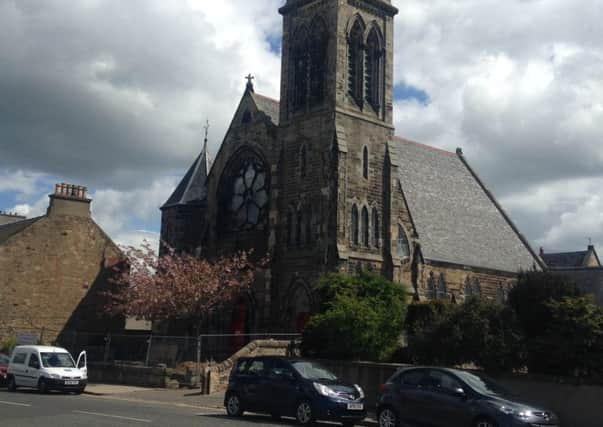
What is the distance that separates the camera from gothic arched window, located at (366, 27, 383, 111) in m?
36.1

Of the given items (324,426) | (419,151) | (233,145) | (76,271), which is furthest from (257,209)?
(324,426)

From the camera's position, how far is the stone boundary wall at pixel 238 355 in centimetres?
2398

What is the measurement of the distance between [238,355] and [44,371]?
6650mm

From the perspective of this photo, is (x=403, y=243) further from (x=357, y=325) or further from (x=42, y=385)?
(x=42, y=385)

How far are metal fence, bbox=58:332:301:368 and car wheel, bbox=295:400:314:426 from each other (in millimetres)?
10477

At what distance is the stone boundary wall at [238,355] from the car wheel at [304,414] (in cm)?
808

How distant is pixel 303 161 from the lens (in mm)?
34719

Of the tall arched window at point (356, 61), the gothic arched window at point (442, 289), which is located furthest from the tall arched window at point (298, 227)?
the gothic arched window at point (442, 289)

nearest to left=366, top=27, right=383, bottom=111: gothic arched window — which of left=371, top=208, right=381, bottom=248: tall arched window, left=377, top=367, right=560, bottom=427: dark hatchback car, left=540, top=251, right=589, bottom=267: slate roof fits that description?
left=371, top=208, right=381, bottom=248: tall arched window

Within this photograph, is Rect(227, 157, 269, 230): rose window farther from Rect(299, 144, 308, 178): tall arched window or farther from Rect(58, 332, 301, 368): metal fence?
Rect(58, 332, 301, 368): metal fence

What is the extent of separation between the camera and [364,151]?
3466 cm

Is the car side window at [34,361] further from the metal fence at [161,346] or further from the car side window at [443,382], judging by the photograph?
the car side window at [443,382]

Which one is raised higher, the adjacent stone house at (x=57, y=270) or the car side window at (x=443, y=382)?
the adjacent stone house at (x=57, y=270)

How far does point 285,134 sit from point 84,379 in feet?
55.2
